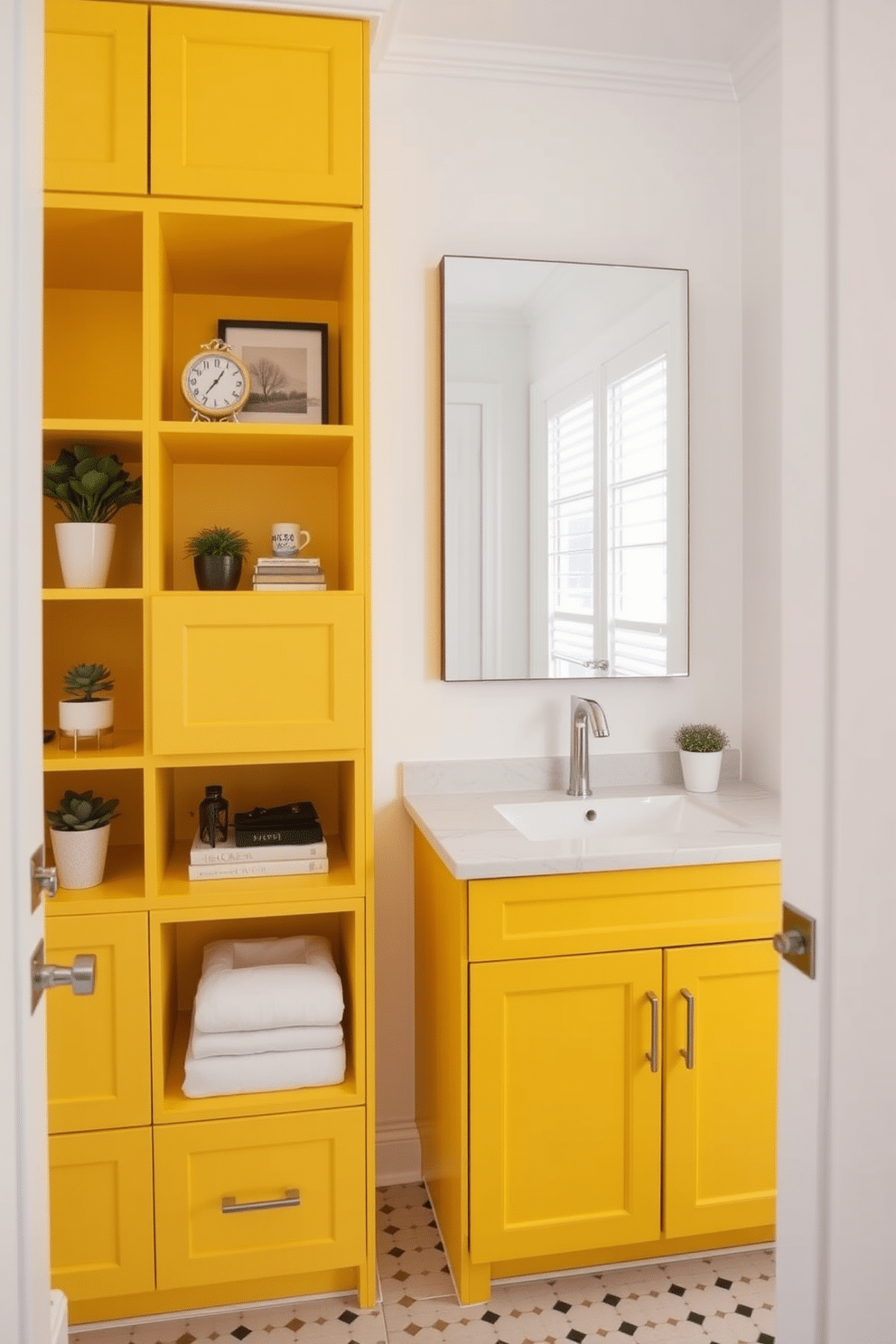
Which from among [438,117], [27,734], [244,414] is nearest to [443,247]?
[438,117]

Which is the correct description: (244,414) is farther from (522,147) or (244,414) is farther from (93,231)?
(522,147)

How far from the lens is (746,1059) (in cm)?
201

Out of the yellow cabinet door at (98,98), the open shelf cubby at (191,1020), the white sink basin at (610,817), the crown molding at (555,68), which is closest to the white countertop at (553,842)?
the white sink basin at (610,817)

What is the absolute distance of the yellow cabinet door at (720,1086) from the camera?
1.98m

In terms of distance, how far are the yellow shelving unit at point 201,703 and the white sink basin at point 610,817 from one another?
46 centimetres

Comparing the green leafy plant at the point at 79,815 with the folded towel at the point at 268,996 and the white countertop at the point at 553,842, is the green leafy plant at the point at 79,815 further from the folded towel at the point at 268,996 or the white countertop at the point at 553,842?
the white countertop at the point at 553,842

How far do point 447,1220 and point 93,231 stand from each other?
83.1 inches

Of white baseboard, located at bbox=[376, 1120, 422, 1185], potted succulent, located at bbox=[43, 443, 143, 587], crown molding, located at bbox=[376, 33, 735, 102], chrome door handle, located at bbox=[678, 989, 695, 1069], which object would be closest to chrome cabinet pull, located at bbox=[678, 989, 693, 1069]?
chrome door handle, located at bbox=[678, 989, 695, 1069]

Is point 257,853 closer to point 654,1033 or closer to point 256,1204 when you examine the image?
point 256,1204

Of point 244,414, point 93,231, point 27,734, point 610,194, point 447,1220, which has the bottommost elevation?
point 447,1220

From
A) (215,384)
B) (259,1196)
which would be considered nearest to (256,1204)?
(259,1196)

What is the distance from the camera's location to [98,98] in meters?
1.85

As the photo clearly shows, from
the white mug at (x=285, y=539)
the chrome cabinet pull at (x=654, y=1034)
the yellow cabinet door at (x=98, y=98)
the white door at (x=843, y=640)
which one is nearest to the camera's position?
the white door at (x=843, y=640)

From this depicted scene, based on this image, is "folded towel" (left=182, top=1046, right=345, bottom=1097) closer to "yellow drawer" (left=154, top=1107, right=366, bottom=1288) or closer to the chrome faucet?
"yellow drawer" (left=154, top=1107, right=366, bottom=1288)
